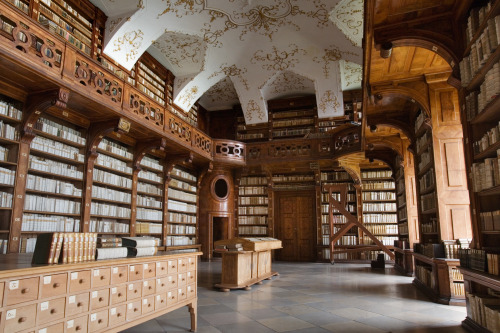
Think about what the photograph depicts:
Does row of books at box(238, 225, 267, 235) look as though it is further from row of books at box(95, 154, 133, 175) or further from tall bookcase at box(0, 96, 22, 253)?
tall bookcase at box(0, 96, 22, 253)

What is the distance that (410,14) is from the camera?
12.1ft

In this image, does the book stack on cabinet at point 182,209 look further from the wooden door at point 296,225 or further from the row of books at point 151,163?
the wooden door at point 296,225

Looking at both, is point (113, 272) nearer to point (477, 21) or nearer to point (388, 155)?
point (477, 21)

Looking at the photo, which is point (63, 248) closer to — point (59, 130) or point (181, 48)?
point (59, 130)

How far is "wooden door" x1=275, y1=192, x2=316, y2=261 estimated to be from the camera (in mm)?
11367

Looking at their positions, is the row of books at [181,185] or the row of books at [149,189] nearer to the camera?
the row of books at [149,189]

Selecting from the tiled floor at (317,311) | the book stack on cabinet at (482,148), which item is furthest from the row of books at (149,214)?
the book stack on cabinet at (482,148)

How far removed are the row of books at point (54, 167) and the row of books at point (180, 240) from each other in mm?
3591

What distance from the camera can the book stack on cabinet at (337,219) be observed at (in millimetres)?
10750

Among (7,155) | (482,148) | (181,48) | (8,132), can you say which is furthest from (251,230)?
(482,148)

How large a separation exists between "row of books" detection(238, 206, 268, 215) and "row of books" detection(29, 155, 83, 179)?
619 cm

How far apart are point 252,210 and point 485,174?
352 inches

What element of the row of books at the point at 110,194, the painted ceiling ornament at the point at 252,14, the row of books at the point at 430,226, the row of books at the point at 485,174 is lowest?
the row of books at the point at 430,226

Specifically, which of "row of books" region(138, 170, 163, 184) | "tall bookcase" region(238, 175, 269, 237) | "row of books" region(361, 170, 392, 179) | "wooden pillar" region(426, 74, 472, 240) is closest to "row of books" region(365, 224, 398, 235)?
"row of books" region(361, 170, 392, 179)
